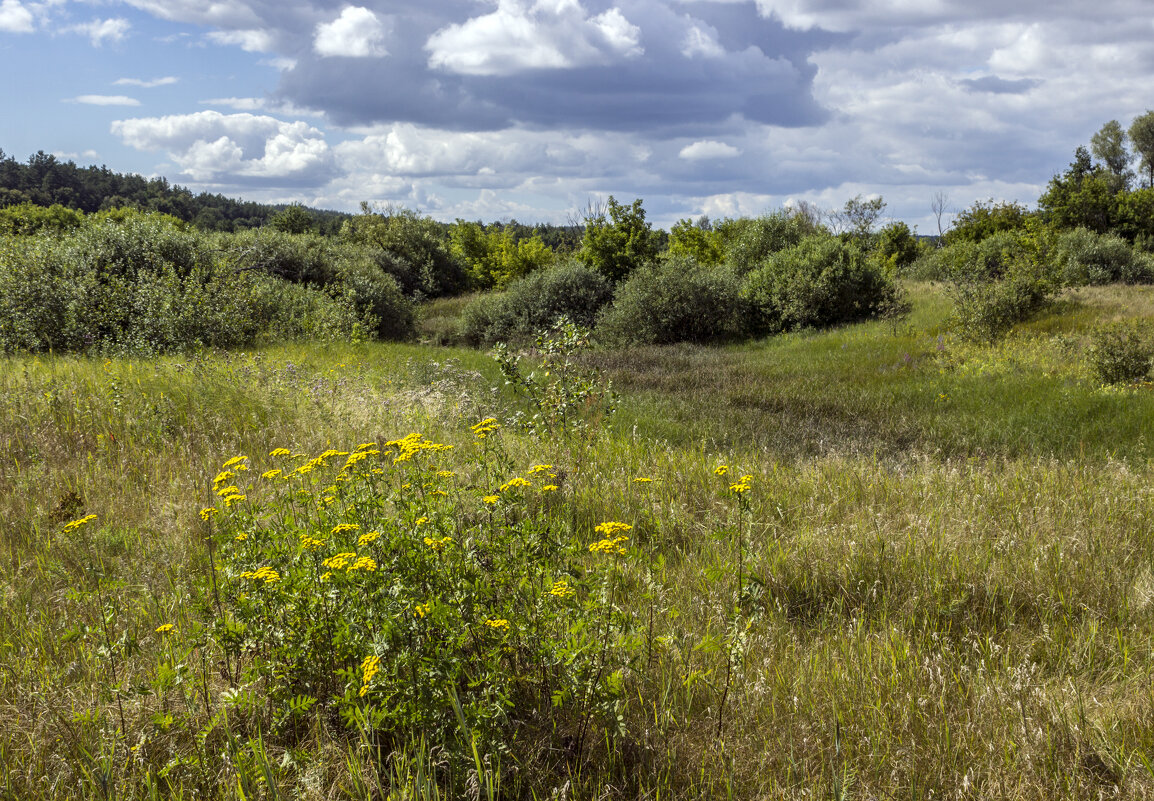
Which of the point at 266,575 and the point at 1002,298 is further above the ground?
the point at 1002,298

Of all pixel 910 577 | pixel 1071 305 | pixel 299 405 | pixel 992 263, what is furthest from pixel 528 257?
pixel 910 577

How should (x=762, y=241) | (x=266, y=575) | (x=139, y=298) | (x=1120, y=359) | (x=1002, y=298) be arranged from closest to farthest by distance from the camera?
1. (x=266, y=575)
2. (x=1120, y=359)
3. (x=139, y=298)
4. (x=1002, y=298)
5. (x=762, y=241)

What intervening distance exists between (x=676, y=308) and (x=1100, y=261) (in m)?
21.3

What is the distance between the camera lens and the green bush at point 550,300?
2520 cm

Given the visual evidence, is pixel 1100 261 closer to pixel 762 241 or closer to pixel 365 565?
pixel 762 241

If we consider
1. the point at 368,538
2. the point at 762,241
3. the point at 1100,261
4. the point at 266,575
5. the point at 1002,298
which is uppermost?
the point at 762,241

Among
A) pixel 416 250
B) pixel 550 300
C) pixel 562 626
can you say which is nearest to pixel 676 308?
pixel 550 300

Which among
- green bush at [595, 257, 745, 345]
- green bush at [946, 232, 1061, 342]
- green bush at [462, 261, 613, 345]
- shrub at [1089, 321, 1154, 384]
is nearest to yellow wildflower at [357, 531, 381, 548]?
shrub at [1089, 321, 1154, 384]

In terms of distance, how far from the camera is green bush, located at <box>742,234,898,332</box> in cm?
2114

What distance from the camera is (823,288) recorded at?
2094cm

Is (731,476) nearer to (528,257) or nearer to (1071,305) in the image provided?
(1071,305)

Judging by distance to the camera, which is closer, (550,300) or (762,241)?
(550,300)

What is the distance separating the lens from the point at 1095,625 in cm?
294

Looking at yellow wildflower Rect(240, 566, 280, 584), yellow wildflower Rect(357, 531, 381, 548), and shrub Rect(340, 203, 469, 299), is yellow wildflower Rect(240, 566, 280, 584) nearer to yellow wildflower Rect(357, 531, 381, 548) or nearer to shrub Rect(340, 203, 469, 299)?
yellow wildflower Rect(357, 531, 381, 548)
